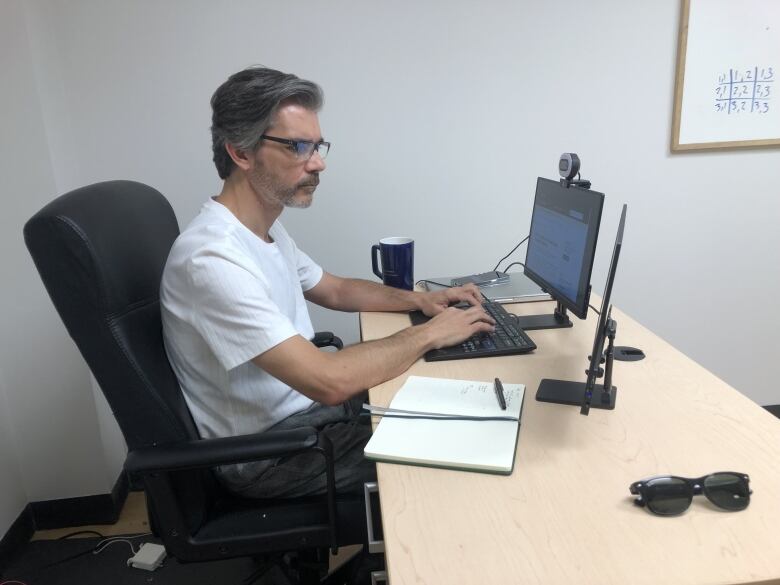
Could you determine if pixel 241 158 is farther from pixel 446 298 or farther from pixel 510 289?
pixel 510 289

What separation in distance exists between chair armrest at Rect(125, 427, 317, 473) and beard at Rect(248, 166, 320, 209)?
565 millimetres

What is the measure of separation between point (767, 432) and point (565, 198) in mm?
672

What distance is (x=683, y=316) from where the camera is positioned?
2.32m

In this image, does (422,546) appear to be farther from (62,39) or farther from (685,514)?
(62,39)

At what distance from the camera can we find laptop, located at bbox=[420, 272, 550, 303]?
1.77m

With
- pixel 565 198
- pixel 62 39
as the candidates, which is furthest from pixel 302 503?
pixel 62 39

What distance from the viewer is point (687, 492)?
0.79m

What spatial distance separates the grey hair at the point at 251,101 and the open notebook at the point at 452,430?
2.16 feet

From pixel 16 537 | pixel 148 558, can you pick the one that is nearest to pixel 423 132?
pixel 148 558

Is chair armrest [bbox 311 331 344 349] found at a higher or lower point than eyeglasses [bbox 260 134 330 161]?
lower

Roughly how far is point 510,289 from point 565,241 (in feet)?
1.58

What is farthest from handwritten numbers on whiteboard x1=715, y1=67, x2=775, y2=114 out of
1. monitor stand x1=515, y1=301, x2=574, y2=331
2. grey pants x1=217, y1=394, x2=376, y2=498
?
grey pants x1=217, y1=394, x2=376, y2=498

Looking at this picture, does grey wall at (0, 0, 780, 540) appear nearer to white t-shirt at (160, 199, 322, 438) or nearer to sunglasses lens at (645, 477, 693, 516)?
white t-shirt at (160, 199, 322, 438)

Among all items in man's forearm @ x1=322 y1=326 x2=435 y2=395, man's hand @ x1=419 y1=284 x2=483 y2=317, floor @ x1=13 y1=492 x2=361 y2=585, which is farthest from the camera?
floor @ x1=13 y1=492 x2=361 y2=585
